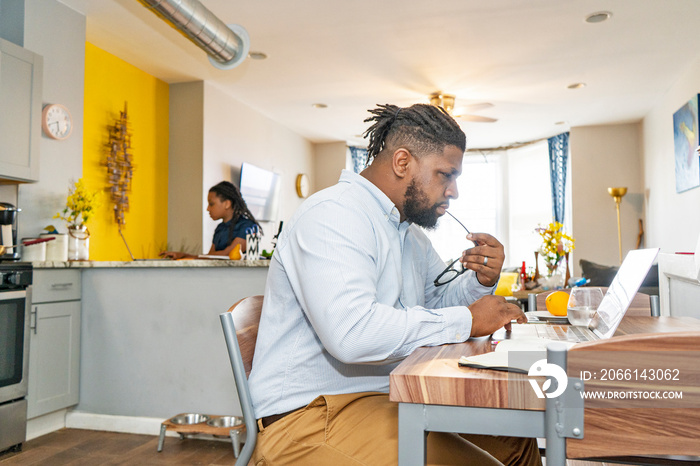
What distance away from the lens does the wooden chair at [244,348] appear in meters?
1.06

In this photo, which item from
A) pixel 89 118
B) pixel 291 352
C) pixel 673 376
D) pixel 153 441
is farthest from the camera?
pixel 89 118

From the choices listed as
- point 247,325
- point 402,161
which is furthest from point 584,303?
point 247,325

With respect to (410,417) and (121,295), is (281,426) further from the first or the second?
(121,295)

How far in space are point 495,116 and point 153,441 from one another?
5.10 meters

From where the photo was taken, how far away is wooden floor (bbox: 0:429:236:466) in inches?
100

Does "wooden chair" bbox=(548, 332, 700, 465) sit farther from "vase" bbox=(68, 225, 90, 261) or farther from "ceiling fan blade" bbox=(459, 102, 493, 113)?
"ceiling fan blade" bbox=(459, 102, 493, 113)

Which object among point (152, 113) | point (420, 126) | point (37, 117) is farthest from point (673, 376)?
point (152, 113)

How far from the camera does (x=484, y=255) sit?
1.33 meters

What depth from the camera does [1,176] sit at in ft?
9.77

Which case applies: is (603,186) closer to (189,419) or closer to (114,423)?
(189,419)

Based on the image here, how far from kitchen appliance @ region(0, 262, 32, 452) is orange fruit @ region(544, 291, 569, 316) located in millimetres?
2417

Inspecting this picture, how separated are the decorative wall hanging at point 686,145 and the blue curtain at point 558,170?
2.05m

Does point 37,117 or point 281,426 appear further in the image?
point 37,117

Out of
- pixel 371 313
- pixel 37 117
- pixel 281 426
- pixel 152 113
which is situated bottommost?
pixel 281 426
